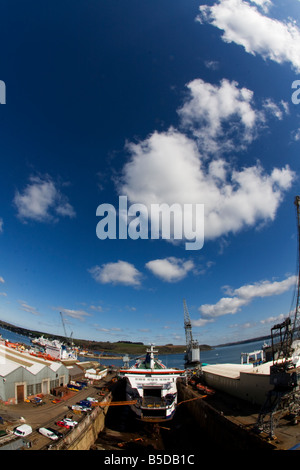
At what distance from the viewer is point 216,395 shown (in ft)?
102

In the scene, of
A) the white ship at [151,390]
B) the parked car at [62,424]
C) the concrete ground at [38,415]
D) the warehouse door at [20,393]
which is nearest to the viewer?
the concrete ground at [38,415]

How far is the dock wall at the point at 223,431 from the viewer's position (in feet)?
50.8

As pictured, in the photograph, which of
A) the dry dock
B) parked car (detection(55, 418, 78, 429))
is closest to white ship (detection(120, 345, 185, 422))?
the dry dock

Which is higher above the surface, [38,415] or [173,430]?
[38,415]

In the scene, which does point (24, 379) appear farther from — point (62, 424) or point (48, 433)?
point (48, 433)

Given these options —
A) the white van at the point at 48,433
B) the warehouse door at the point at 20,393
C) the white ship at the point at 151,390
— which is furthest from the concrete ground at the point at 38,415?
the white ship at the point at 151,390

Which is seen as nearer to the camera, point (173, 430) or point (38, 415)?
point (38, 415)

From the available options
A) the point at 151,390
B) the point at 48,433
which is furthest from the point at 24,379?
the point at 151,390

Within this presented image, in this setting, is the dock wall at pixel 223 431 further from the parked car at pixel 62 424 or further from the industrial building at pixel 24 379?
the industrial building at pixel 24 379

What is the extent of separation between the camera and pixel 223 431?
1975cm
